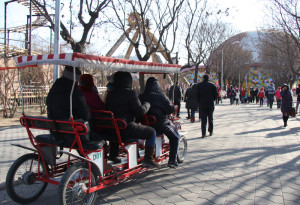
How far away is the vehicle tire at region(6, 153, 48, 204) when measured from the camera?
144 inches

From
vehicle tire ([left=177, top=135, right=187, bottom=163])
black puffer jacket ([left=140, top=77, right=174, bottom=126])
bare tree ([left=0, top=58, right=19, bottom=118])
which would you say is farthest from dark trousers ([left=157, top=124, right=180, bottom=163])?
bare tree ([left=0, top=58, right=19, bottom=118])

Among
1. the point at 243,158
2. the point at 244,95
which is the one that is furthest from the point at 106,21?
the point at 244,95

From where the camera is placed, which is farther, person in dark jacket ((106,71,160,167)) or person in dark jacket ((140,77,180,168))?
person in dark jacket ((140,77,180,168))

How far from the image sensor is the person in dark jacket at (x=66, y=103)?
3.69 meters

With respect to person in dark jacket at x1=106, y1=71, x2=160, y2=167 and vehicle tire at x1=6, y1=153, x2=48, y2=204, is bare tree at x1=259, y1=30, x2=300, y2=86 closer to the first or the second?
person in dark jacket at x1=106, y1=71, x2=160, y2=167

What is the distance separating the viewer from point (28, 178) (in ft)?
12.3

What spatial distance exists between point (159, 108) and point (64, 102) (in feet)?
6.00

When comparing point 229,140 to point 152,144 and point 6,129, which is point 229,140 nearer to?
point 152,144

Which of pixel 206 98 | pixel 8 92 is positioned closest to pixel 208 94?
pixel 206 98

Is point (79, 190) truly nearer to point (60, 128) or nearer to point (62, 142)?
point (62, 142)

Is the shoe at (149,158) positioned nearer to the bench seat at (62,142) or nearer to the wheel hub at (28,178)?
the bench seat at (62,142)

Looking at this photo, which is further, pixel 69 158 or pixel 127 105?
pixel 127 105

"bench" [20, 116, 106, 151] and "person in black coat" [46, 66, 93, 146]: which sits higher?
"person in black coat" [46, 66, 93, 146]

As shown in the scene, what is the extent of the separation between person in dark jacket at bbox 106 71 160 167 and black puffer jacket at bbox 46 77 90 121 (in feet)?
2.18
